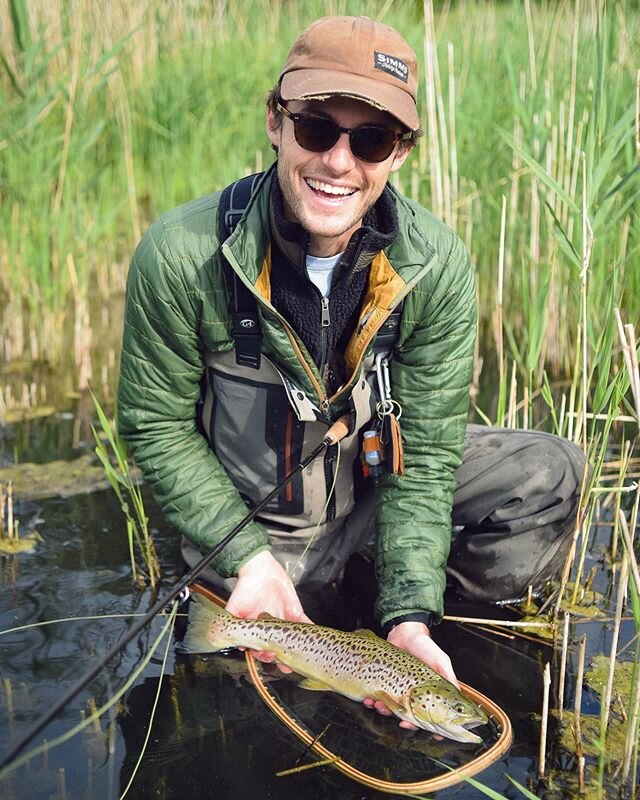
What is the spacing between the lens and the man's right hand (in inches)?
130

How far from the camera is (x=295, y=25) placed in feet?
24.3

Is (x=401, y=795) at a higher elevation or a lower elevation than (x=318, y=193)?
lower

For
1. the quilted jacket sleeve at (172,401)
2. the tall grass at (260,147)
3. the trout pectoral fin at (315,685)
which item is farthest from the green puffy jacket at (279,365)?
the tall grass at (260,147)

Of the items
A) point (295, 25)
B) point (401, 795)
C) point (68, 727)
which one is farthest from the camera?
point (295, 25)

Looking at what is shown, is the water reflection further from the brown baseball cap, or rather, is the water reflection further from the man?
the brown baseball cap

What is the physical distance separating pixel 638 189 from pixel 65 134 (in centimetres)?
305

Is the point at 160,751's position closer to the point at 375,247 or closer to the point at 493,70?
the point at 375,247

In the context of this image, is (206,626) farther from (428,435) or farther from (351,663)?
(428,435)

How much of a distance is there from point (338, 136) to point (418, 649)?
1.60 m

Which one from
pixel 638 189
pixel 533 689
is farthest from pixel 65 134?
pixel 533 689

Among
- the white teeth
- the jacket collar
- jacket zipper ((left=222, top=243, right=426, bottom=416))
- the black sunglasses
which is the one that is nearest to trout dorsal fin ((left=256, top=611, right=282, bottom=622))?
jacket zipper ((left=222, top=243, right=426, bottom=416))

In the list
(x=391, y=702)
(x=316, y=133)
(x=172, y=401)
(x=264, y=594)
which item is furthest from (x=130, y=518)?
(x=316, y=133)

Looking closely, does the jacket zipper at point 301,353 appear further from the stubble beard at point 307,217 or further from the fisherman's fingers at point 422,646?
the fisherman's fingers at point 422,646

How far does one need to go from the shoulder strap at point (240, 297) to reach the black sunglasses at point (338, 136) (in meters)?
0.37
